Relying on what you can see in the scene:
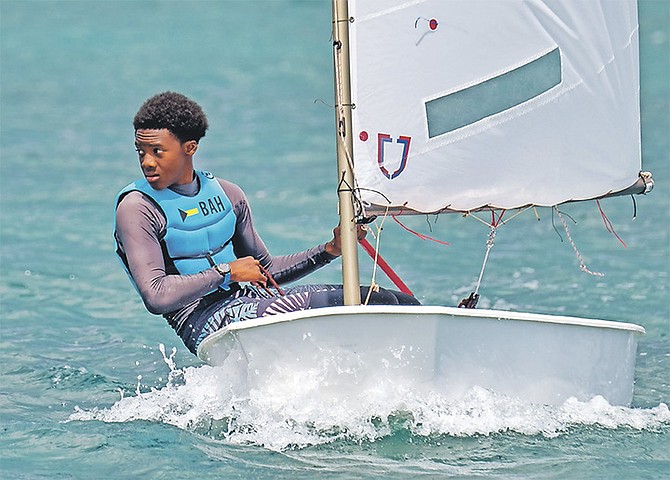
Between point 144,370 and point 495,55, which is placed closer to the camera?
point 495,55

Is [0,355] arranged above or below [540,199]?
below

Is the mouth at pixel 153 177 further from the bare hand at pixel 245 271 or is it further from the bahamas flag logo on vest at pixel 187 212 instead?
the bare hand at pixel 245 271

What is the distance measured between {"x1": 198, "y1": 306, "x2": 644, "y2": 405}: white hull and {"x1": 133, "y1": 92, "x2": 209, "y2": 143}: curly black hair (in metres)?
0.71

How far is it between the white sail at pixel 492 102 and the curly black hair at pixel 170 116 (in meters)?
0.58

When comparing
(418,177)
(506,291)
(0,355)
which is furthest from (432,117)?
(506,291)

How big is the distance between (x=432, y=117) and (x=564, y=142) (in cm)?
52

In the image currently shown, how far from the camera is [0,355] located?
17.2 feet

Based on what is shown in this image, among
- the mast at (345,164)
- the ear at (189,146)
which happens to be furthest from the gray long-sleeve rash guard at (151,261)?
the mast at (345,164)

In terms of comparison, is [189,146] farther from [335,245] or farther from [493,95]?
[493,95]

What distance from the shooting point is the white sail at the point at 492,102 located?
11.8ft

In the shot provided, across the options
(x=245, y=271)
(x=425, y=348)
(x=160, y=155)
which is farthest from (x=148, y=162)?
(x=425, y=348)

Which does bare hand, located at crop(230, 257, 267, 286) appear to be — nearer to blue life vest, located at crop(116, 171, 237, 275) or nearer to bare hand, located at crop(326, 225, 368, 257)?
blue life vest, located at crop(116, 171, 237, 275)

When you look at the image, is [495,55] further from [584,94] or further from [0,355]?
[0,355]

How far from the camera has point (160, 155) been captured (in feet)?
12.4
